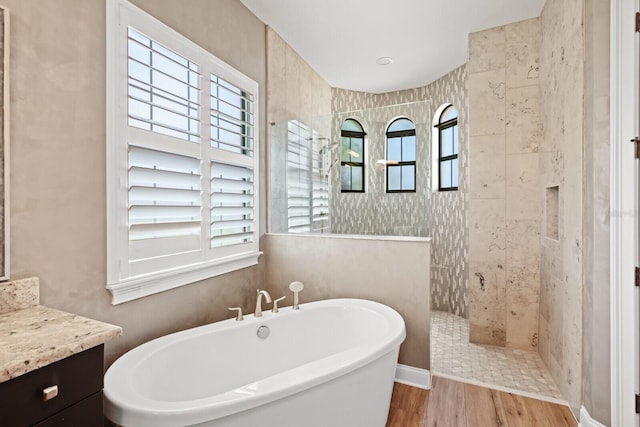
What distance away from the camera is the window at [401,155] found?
2496mm

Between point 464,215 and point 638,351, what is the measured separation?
2.29 metres

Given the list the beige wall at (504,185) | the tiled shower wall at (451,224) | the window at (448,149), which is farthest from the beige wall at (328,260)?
the window at (448,149)

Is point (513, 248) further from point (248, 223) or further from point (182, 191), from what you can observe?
point (182, 191)

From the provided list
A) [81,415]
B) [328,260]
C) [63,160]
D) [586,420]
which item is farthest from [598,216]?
[63,160]

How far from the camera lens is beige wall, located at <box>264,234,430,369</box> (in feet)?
7.59

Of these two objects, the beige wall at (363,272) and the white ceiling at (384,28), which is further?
the white ceiling at (384,28)

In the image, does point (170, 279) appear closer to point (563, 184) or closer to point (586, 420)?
point (586, 420)

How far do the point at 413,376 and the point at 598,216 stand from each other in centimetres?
155

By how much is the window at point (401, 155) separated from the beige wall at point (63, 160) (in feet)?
5.80

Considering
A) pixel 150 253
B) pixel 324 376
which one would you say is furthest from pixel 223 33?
pixel 324 376

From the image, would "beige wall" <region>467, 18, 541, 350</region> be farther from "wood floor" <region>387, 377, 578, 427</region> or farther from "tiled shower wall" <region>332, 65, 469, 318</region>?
"wood floor" <region>387, 377, 578, 427</region>

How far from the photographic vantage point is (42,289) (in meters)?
1.31

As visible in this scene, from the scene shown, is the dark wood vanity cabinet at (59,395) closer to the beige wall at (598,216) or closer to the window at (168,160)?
the window at (168,160)

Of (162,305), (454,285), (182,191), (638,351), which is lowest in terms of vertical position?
(454,285)
